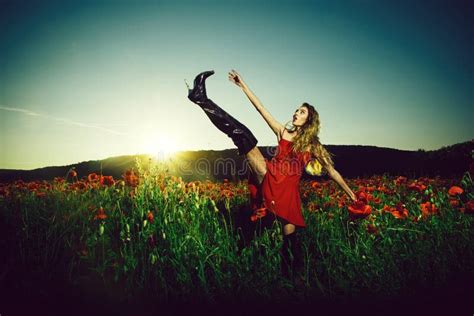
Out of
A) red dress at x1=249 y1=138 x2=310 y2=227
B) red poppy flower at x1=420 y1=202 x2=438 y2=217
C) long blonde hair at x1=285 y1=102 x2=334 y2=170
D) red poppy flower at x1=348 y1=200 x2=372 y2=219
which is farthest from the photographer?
long blonde hair at x1=285 y1=102 x2=334 y2=170

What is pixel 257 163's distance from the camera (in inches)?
114

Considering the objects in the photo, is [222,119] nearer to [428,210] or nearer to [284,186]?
[284,186]

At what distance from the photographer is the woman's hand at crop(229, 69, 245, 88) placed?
2973 mm

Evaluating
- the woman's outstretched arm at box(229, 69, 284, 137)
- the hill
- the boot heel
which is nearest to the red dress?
the woman's outstretched arm at box(229, 69, 284, 137)

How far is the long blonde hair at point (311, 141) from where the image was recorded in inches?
112

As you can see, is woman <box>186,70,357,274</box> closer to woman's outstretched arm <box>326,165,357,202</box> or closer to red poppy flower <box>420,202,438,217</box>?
woman's outstretched arm <box>326,165,357,202</box>

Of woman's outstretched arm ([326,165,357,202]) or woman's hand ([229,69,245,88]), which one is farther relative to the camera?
woman's hand ([229,69,245,88])

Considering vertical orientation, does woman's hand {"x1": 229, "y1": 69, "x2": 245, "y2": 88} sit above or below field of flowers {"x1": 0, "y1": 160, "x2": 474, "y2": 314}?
above

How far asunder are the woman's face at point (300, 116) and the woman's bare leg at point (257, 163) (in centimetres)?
56

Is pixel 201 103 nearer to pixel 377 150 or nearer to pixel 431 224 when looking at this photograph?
pixel 431 224

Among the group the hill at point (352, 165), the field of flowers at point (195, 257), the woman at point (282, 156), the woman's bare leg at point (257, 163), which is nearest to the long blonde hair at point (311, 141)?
the woman at point (282, 156)

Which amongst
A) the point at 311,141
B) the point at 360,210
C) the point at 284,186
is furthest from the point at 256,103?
the point at 360,210

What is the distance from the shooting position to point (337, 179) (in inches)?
105

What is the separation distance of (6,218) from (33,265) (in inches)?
35.5
